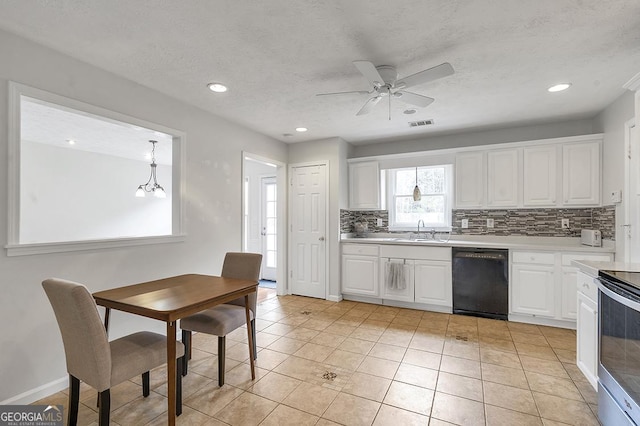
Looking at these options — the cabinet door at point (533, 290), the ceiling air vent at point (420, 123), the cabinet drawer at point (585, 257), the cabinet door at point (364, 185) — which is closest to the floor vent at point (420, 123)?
the ceiling air vent at point (420, 123)

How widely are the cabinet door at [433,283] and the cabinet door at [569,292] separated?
1168 mm

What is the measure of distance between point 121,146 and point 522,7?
18.3 feet

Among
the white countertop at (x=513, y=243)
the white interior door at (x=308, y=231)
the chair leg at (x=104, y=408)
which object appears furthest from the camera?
the white interior door at (x=308, y=231)

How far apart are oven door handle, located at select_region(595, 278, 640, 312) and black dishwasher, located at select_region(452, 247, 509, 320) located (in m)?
1.83

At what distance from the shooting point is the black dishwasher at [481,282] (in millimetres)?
3701

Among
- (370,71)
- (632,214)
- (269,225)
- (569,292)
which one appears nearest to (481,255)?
(569,292)

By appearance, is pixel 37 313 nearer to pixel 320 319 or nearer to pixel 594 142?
pixel 320 319

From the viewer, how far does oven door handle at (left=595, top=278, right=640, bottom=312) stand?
149 centimetres

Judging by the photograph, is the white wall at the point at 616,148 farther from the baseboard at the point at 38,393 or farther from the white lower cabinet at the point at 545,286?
the baseboard at the point at 38,393

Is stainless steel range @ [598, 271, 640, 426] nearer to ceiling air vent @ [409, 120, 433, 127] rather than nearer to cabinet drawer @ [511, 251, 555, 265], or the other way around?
cabinet drawer @ [511, 251, 555, 265]

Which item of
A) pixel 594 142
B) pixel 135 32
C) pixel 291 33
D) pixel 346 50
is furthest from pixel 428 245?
pixel 135 32

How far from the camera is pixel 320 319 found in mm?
3768

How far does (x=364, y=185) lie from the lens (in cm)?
482

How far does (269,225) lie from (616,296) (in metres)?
5.03
